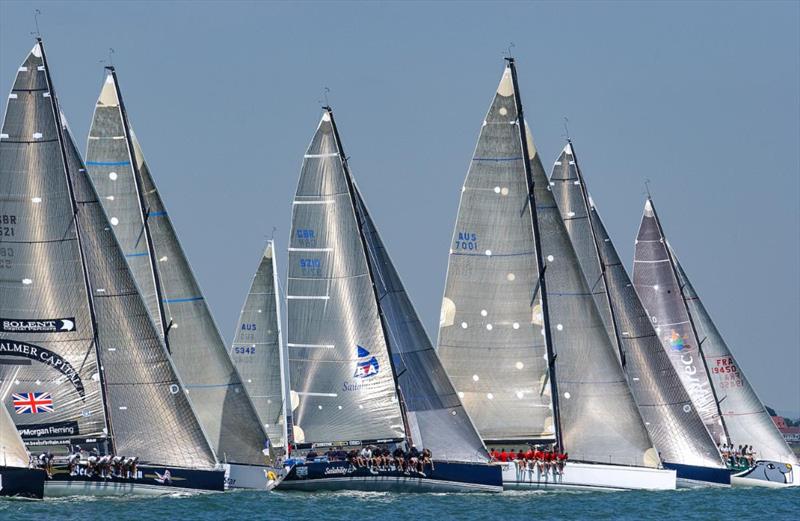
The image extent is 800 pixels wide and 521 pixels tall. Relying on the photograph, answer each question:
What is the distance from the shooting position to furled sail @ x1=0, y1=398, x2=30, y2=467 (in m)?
44.6

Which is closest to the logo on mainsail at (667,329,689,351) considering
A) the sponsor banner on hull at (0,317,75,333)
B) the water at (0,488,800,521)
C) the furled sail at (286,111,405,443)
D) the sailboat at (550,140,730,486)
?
the sailboat at (550,140,730,486)

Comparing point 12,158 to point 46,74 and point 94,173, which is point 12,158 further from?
point 94,173

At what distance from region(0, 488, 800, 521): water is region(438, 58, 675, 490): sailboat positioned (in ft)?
6.46

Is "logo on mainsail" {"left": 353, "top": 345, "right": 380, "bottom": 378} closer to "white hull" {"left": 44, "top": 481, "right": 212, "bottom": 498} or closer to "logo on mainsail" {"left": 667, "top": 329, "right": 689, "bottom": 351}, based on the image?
"white hull" {"left": 44, "top": 481, "right": 212, "bottom": 498}

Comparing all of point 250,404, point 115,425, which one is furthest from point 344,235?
point 115,425

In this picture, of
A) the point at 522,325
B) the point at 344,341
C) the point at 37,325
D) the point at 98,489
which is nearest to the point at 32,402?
the point at 37,325

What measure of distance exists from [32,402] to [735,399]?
27.5m

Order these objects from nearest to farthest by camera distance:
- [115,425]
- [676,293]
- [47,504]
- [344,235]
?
[47,504] < [115,425] < [344,235] < [676,293]

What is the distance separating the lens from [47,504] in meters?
45.3

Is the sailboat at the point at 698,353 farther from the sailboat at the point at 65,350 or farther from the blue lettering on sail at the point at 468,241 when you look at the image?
the sailboat at the point at 65,350

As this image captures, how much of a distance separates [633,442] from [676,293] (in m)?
14.0

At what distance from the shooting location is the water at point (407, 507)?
147 feet

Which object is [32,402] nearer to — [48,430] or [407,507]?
[48,430]

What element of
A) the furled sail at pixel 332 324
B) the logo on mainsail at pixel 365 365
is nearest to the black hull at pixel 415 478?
Answer: the furled sail at pixel 332 324
